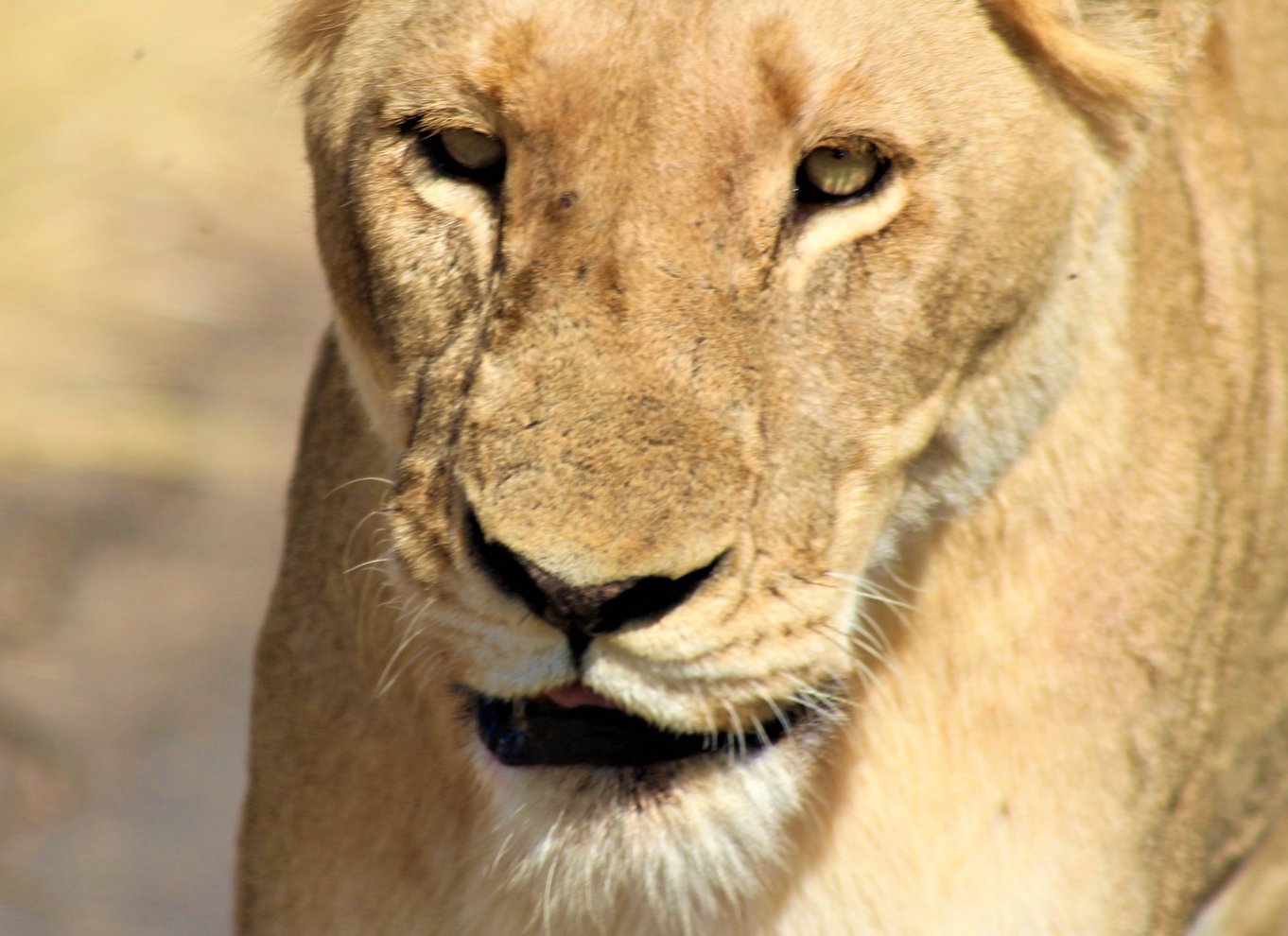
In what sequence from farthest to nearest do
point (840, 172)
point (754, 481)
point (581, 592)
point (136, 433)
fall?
1. point (136, 433)
2. point (840, 172)
3. point (754, 481)
4. point (581, 592)

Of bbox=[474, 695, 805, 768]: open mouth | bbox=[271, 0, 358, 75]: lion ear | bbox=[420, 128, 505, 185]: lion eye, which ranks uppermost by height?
bbox=[420, 128, 505, 185]: lion eye

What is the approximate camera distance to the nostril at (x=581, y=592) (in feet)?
5.56

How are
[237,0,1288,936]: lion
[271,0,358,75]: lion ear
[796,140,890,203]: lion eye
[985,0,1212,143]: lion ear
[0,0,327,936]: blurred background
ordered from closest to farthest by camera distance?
1. [237,0,1288,936]: lion
2. [796,140,890,203]: lion eye
3. [985,0,1212,143]: lion ear
4. [271,0,358,75]: lion ear
5. [0,0,327,936]: blurred background

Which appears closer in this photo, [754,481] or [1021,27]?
[754,481]

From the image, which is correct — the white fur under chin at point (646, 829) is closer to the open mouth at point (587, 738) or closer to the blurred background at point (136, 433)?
the open mouth at point (587, 738)

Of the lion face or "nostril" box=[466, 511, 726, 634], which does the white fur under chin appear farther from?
"nostril" box=[466, 511, 726, 634]

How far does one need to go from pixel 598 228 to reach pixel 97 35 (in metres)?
5.29

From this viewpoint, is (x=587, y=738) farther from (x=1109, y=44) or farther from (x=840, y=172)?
(x=1109, y=44)

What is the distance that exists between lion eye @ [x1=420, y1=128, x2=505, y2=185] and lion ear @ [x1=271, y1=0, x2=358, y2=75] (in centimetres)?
34

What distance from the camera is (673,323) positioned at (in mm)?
1845

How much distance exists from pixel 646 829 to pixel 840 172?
2.37 feet

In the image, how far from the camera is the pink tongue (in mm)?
1835

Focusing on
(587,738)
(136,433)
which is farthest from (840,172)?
(136,433)

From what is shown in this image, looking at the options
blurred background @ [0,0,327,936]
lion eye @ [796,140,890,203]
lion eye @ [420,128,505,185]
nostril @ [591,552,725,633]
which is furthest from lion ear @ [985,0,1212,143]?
blurred background @ [0,0,327,936]
